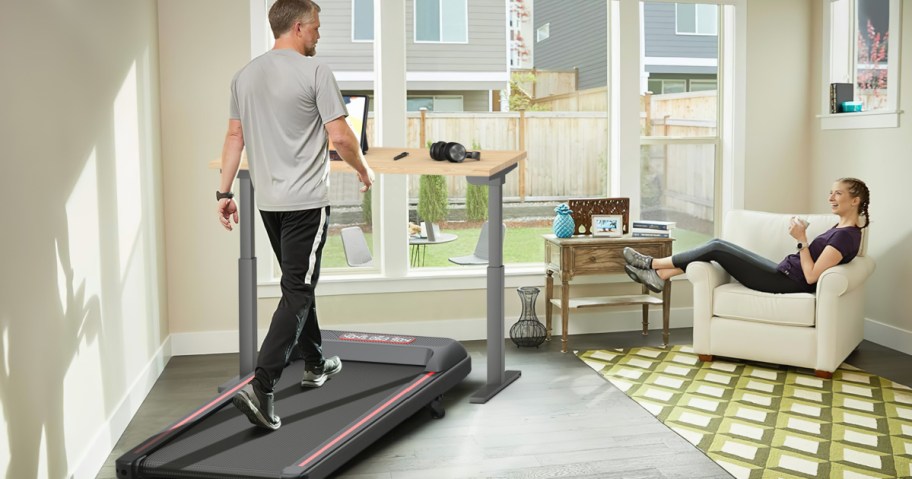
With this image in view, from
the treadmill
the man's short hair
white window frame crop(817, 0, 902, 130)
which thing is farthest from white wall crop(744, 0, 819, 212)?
the man's short hair

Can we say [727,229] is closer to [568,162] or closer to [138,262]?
[568,162]

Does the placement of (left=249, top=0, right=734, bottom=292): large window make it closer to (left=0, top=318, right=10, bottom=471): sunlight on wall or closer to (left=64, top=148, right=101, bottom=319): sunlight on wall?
(left=64, top=148, right=101, bottom=319): sunlight on wall

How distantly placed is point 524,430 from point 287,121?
1.79m

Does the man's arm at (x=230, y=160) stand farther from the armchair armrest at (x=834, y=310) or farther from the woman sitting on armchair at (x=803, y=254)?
the armchair armrest at (x=834, y=310)

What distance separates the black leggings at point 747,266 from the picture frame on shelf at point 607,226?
63cm

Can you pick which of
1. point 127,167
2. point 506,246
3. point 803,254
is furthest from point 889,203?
point 127,167

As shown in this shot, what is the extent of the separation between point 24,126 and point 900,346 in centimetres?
512

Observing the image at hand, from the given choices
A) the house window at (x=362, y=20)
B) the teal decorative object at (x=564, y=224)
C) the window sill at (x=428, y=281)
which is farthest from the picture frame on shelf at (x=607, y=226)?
the house window at (x=362, y=20)

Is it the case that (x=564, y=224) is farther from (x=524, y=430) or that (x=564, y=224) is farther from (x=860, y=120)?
(x=860, y=120)

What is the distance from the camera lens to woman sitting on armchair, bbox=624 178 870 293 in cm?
489

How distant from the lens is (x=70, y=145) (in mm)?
3324

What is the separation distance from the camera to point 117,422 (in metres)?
3.94

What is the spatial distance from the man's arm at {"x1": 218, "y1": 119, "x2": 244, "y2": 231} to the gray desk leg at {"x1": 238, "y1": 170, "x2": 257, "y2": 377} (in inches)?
29.5

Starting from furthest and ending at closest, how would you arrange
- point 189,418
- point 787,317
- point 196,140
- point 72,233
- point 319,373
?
point 196,140 < point 787,317 < point 319,373 < point 189,418 < point 72,233
